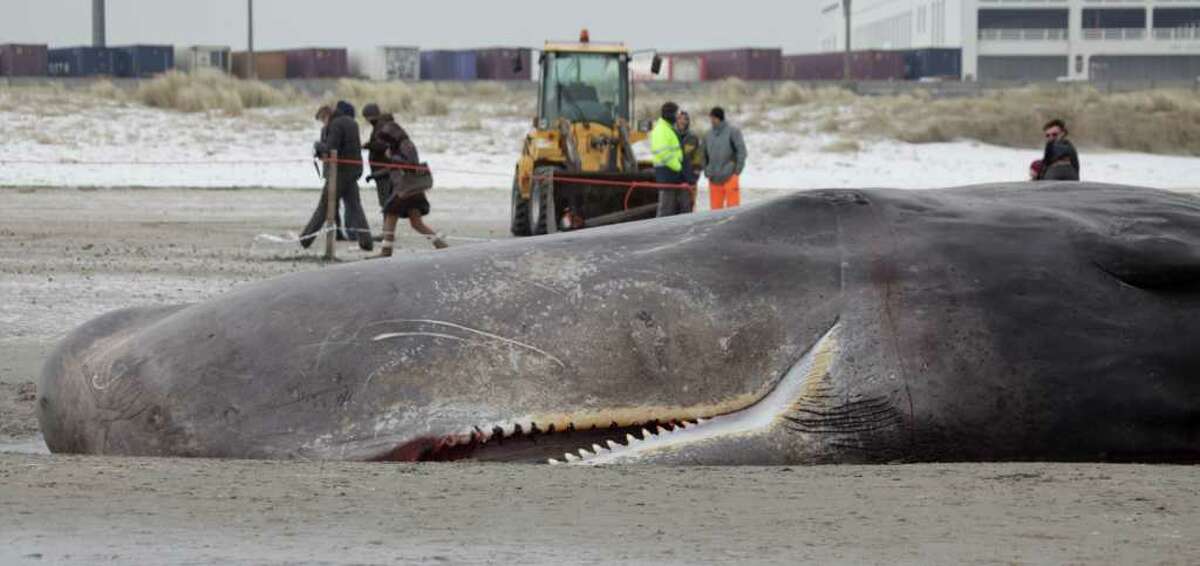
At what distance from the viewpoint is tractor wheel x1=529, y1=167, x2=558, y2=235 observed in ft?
66.5

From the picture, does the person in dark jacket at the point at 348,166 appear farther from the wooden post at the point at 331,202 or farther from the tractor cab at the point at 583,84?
the tractor cab at the point at 583,84

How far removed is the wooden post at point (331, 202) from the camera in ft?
56.1

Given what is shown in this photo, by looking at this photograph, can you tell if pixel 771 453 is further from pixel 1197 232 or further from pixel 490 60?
pixel 490 60

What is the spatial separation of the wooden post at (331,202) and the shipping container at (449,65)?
62587 mm

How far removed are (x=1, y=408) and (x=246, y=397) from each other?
2514mm

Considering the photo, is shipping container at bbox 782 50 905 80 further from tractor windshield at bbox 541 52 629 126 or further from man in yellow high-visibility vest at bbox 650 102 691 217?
man in yellow high-visibility vest at bbox 650 102 691 217

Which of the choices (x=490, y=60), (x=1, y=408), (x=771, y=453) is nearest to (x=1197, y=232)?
(x=771, y=453)

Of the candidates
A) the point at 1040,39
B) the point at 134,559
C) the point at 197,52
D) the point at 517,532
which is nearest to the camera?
the point at 134,559

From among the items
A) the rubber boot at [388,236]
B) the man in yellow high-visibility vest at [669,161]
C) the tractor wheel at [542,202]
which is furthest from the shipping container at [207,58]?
the rubber boot at [388,236]

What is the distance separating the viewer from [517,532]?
15.7ft

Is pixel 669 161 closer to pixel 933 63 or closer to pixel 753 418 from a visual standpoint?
pixel 753 418

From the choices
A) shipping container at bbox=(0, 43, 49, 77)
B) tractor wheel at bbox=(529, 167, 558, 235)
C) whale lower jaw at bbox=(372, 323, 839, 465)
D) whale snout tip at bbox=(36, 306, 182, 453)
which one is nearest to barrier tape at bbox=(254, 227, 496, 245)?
tractor wheel at bbox=(529, 167, 558, 235)

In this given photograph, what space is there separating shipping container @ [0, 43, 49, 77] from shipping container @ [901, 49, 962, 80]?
36.1 m

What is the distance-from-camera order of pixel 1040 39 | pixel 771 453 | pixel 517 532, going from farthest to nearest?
pixel 1040 39
pixel 771 453
pixel 517 532
